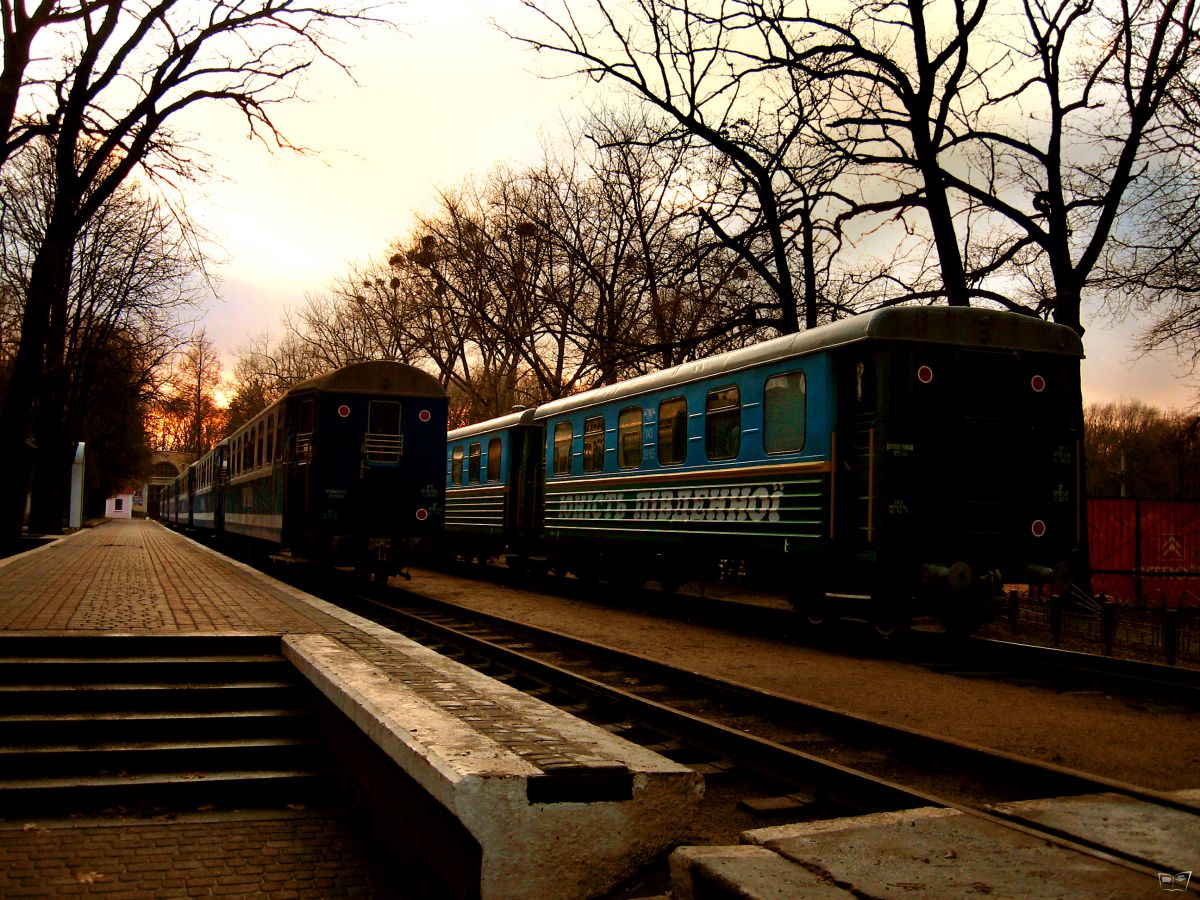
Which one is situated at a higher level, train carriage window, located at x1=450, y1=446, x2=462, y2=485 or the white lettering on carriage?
train carriage window, located at x1=450, y1=446, x2=462, y2=485

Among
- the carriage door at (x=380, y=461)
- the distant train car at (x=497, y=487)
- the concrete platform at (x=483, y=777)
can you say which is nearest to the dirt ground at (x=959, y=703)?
the concrete platform at (x=483, y=777)

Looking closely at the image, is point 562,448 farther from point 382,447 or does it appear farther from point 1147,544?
point 1147,544

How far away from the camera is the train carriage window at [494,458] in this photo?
2197 centimetres

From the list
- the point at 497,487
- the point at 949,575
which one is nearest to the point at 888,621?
the point at 949,575

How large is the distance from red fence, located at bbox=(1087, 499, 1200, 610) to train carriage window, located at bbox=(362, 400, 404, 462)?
12.9m

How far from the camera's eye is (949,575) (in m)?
10.2

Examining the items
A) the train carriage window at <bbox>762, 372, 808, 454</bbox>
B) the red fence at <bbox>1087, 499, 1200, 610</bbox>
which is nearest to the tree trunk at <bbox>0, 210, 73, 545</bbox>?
the train carriage window at <bbox>762, 372, 808, 454</bbox>

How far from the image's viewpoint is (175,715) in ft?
21.0

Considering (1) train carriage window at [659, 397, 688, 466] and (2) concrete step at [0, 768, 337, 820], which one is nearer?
(2) concrete step at [0, 768, 337, 820]

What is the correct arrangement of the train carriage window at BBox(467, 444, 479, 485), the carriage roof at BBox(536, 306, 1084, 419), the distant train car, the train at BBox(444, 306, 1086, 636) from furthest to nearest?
the train carriage window at BBox(467, 444, 479, 485)
the distant train car
the carriage roof at BBox(536, 306, 1084, 419)
the train at BBox(444, 306, 1086, 636)

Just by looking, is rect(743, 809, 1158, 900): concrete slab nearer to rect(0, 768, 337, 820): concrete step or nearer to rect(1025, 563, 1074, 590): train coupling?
rect(0, 768, 337, 820): concrete step

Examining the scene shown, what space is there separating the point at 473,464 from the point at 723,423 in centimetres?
1164

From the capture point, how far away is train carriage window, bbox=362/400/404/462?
1662 centimetres

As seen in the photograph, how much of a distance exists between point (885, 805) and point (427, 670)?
284 cm
